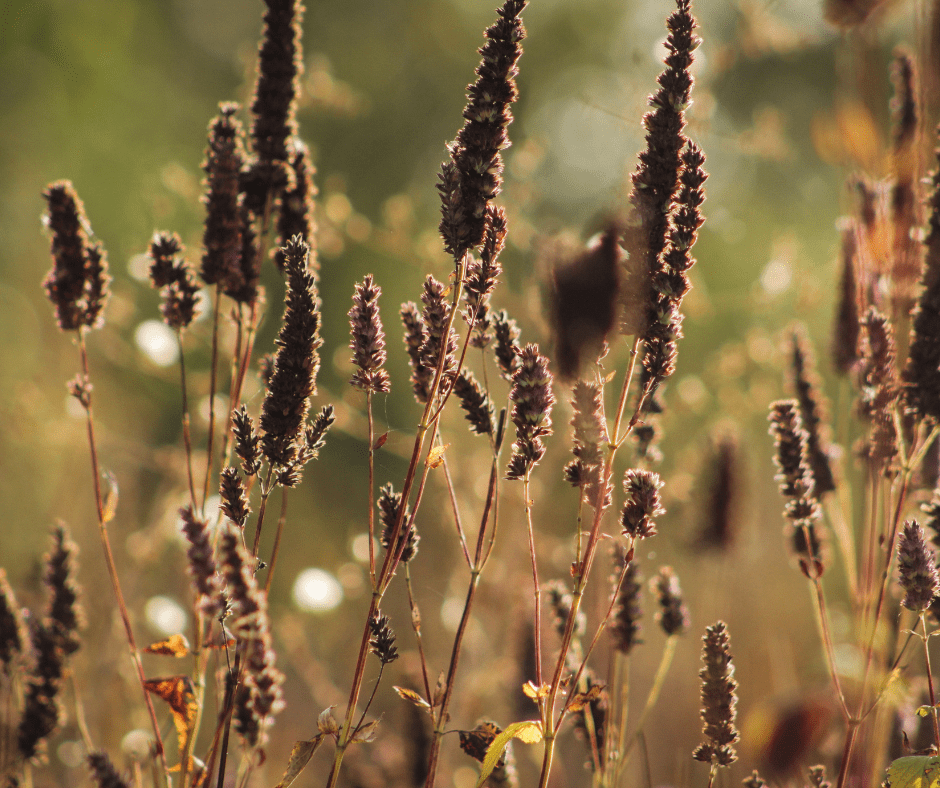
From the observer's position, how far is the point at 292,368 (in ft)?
3.07

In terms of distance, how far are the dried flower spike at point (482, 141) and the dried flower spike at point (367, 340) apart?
0.45ft

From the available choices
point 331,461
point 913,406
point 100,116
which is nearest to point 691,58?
point 913,406

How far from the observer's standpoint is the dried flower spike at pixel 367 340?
3.25 ft

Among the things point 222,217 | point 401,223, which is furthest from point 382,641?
point 401,223

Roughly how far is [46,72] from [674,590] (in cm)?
919

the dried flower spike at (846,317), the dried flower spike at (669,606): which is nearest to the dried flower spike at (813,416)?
the dried flower spike at (846,317)

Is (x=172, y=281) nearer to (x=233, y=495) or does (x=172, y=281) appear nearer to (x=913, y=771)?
(x=233, y=495)

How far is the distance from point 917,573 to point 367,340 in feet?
2.73

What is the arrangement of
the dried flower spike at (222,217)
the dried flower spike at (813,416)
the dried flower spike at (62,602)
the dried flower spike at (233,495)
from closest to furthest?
the dried flower spike at (233,495)
the dried flower spike at (222,217)
the dried flower spike at (62,602)
the dried flower spike at (813,416)

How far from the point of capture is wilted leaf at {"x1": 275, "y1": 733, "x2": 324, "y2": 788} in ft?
3.15

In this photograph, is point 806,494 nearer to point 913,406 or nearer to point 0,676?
point 913,406

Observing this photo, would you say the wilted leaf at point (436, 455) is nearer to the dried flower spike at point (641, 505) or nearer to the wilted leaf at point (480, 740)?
the dried flower spike at point (641, 505)

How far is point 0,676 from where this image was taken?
149cm

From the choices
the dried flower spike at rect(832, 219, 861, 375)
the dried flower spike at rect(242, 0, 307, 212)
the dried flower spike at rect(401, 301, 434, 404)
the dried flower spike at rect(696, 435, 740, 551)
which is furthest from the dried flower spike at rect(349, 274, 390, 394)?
the dried flower spike at rect(696, 435, 740, 551)
